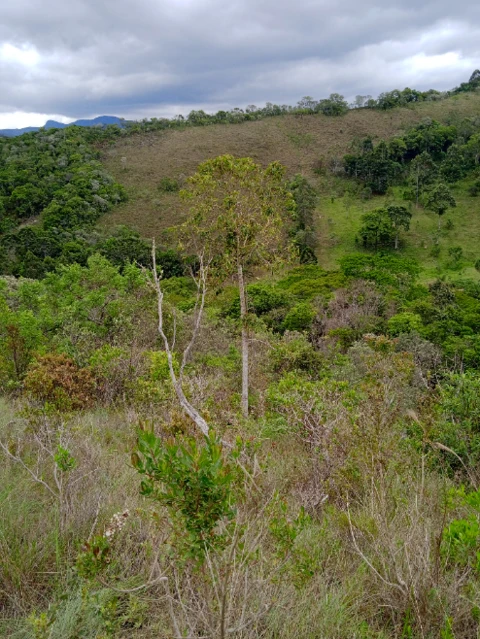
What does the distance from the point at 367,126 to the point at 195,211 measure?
194 feet

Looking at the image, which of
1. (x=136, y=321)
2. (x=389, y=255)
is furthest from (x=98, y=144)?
(x=136, y=321)

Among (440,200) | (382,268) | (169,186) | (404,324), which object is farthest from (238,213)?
(169,186)

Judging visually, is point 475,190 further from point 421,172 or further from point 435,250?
point 435,250

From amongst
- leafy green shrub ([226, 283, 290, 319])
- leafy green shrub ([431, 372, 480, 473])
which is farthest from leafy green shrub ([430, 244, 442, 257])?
leafy green shrub ([431, 372, 480, 473])

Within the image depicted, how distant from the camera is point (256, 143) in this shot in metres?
57.9

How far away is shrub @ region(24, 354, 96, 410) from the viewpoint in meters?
5.71

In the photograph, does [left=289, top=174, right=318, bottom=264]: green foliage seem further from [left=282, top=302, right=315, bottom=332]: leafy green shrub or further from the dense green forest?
[left=282, top=302, right=315, bottom=332]: leafy green shrub

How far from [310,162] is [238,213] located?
161 ft

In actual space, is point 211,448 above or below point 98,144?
below

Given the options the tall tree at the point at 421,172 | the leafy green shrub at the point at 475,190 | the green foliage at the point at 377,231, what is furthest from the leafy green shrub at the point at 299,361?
the leafy green shrub at the point at 475,190

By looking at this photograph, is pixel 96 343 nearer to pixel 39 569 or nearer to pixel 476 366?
pixel 39 569

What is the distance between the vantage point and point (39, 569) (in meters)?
2.25

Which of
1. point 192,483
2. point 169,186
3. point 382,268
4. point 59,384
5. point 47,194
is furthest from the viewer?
point 169,186

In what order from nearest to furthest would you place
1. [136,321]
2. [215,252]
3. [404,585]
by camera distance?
[404,585] < [215,252] < [136,321]
